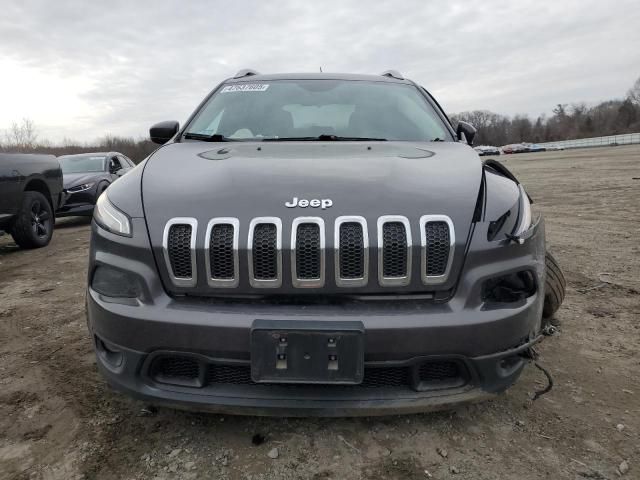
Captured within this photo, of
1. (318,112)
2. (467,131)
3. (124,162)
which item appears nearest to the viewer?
(318,112)

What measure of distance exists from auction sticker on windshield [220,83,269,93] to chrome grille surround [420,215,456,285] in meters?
1.91

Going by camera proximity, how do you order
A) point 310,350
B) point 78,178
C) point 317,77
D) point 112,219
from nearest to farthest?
point 310,350 → point 112,219 → point 317,77 → point 78,178

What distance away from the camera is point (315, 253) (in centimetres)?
176

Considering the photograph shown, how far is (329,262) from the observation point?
5.74 feet

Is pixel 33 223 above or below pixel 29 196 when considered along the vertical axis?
below

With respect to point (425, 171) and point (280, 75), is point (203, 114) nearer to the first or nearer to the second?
point (280, 75)

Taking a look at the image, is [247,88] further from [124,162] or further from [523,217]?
[124,162]

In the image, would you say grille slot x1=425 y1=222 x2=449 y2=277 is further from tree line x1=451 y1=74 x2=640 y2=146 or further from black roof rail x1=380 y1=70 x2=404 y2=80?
tree line x1=451 y1=74 x2=640 y2=146

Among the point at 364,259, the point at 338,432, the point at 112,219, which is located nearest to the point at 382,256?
the point at 364,259

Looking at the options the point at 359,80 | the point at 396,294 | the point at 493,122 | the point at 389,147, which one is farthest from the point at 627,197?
the point at 493,122

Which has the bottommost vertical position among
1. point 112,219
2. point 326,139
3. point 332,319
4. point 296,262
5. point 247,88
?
point 332,319

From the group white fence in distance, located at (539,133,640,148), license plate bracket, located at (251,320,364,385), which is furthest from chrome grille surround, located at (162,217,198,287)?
white fence in distance, located at (539,133,640,148)

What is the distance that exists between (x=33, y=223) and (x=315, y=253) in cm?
618

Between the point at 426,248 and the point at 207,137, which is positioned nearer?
the point at 426,248
